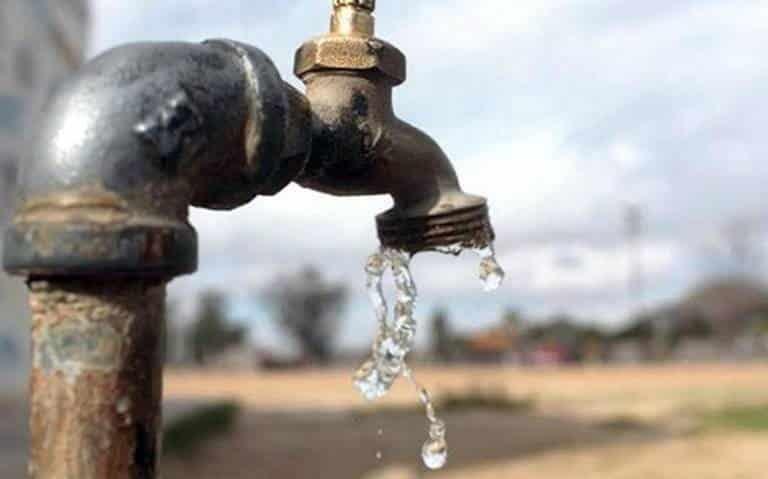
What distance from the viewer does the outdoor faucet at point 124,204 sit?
30.9 inches

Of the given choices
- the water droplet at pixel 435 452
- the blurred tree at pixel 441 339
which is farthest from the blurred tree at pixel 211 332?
the water droplet at pixel 435 452

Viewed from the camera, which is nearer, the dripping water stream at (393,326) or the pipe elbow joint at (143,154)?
the pipe elbow joint at (143,154)

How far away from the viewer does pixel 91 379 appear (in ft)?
2.58

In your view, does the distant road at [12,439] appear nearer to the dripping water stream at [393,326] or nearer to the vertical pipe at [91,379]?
the dripping water stream at [393,326]

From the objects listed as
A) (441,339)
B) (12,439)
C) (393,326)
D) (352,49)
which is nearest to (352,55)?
(352,49)

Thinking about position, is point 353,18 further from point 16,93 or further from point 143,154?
point 16,93

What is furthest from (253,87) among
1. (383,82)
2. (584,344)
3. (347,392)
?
(584,344)

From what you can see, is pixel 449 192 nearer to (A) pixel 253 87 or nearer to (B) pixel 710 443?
(A) pixel 253 87

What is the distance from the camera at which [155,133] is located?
838 mm

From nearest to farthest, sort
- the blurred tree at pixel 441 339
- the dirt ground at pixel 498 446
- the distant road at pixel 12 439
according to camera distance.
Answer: the distant road at pixel 12 439 < the dirt ground at pixel 498 446 < the blurred tree at pixel 441 339

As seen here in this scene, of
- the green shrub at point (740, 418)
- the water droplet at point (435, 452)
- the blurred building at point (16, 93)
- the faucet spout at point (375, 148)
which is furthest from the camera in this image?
the green shrub at point (740, 418)

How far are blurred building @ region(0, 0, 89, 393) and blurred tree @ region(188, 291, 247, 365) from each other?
33245mm

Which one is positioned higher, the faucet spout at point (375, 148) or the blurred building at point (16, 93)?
the blurred building at point (16, 93)

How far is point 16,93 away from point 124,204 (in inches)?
329
